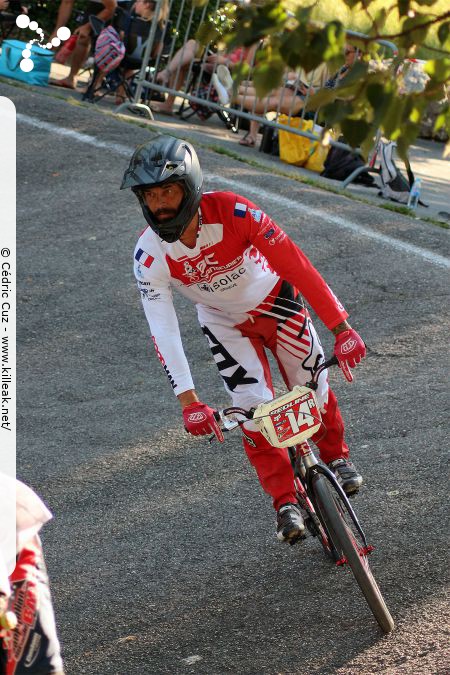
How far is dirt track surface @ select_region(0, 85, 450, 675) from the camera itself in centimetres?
460

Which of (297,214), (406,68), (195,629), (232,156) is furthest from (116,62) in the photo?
(406,68)

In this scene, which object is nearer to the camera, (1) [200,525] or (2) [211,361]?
(1) [200,525]

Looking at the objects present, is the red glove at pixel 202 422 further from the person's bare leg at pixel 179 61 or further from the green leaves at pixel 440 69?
the person's bare leg at pixel 179 61

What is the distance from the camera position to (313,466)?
4.70 meters

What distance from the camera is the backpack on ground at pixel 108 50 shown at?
14.1 m

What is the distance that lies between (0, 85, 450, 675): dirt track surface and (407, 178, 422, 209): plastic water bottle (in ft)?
2.64

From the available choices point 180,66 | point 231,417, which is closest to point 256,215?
point 231,417

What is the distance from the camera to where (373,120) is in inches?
102

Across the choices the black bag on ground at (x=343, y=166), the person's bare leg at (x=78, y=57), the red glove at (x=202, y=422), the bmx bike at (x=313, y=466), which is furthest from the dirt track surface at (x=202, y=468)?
the person's bare leg at (x=78, y=57)

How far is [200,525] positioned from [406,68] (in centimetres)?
334

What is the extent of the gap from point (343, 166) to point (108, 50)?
13.2 feet

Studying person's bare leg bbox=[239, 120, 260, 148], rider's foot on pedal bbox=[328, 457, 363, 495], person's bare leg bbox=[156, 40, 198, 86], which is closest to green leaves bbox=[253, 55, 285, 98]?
rider's foot on pedal bbox=[328, 457, 363, 495]

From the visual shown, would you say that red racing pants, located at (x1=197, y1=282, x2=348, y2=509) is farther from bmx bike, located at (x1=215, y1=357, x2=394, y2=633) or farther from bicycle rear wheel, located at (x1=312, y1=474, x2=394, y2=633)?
bicycle rear wheel, located at (x1=312, y1=474, x2=394, y2=633)

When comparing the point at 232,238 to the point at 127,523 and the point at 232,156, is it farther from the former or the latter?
the point at 232,156
